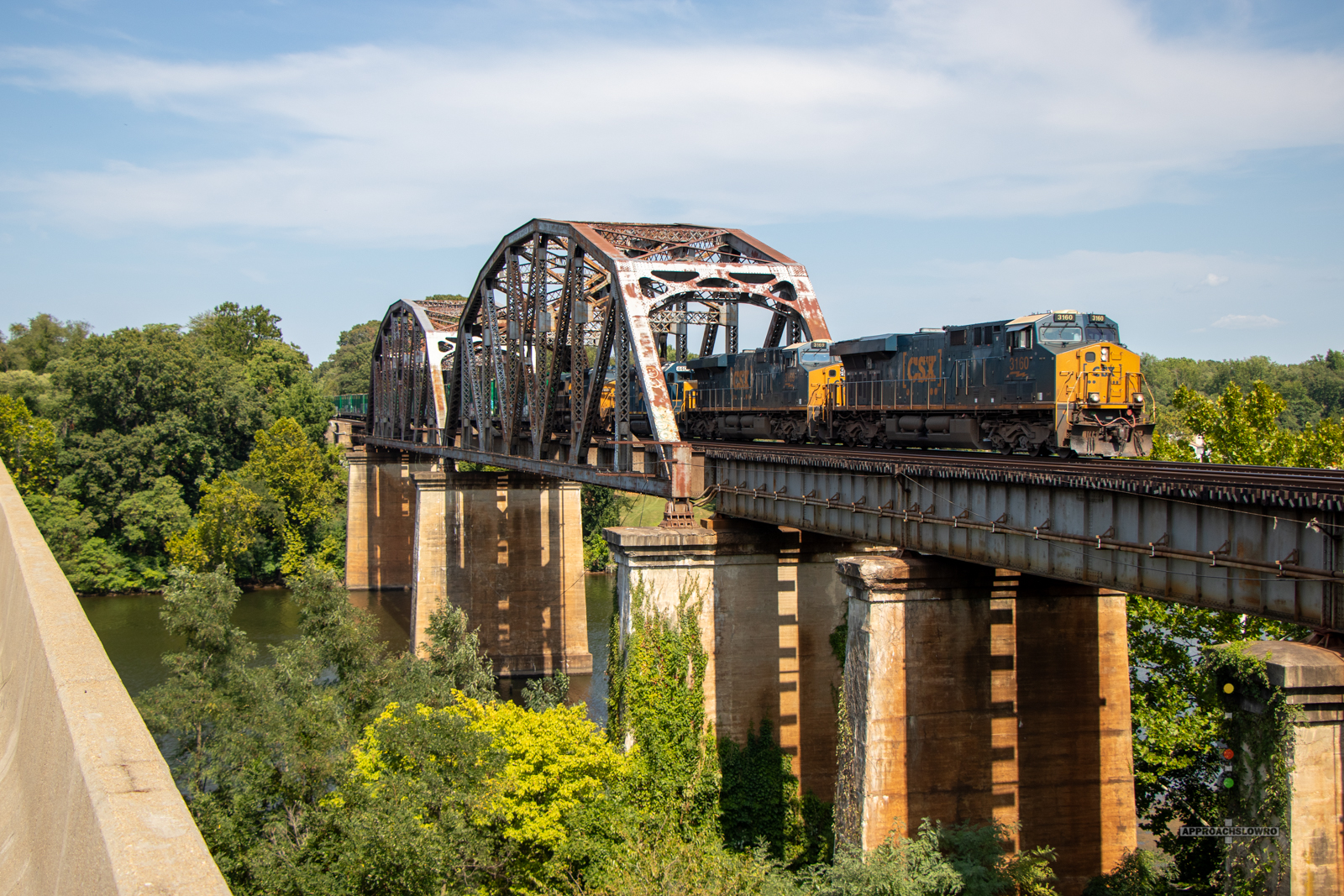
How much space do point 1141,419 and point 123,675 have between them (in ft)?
163

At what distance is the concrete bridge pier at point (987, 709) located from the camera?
1923 centimetres

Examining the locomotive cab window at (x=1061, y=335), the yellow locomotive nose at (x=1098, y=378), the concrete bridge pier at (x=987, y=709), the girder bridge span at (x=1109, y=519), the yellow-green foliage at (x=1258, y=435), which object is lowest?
the concrete bridge pier at (x=987, y=709)

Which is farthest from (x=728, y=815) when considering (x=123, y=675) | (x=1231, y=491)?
(x=123, y=675)

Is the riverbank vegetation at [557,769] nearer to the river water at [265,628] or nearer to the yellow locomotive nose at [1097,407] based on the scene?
the yellow locomotive nose at [1097,407]

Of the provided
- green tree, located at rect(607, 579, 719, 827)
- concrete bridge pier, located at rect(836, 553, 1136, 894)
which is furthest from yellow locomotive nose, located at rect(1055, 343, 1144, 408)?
green tree, located at rect(607, 579, 719, 827)

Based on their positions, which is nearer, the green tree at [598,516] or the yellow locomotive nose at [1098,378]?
the yellow locomotive nose at [1098,378]

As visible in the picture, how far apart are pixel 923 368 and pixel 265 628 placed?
2043 inches

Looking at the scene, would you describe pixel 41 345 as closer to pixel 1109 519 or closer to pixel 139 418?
pixel 139 418

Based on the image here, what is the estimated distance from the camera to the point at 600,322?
44.6 m

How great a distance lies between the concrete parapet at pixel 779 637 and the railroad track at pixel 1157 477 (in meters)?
6.23

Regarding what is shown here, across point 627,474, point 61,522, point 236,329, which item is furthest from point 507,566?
point 236,329

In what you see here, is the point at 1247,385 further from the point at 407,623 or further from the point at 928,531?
the point at 928,531

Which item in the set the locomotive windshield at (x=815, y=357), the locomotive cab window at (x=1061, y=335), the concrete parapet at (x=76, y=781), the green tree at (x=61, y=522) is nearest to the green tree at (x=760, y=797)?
the locomotive windshield at (x=815, y=357)

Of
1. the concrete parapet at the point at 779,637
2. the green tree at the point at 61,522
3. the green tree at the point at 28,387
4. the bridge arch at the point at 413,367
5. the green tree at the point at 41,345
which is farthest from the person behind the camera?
the green tree at the point at 41,345
